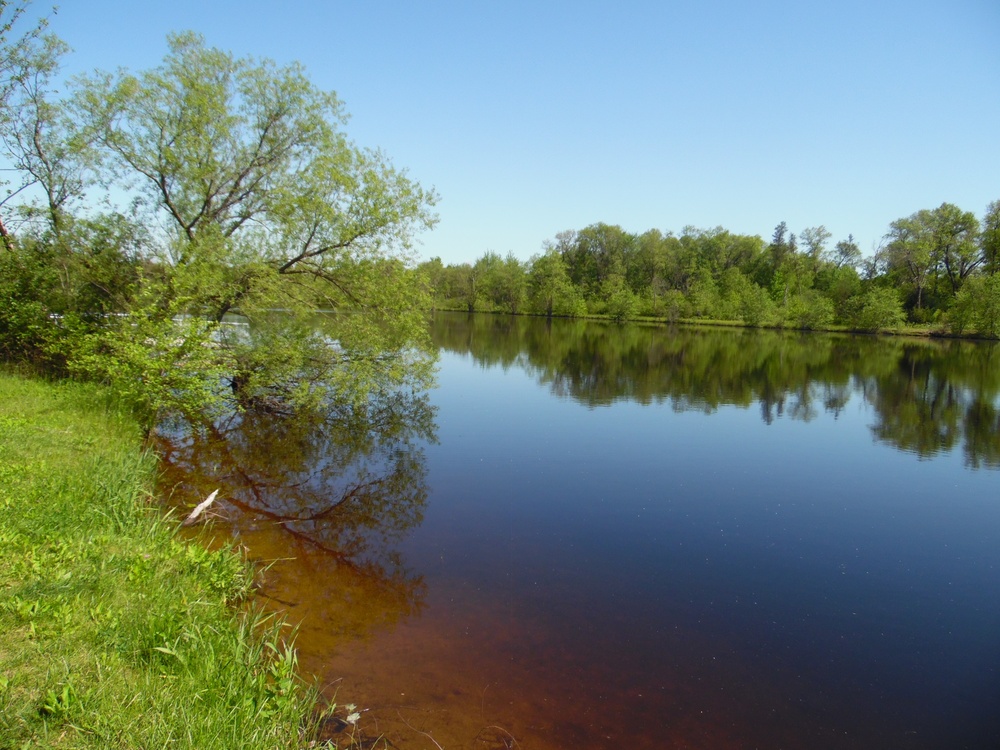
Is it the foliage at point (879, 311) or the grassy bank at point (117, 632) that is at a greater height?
the foliage at point (879, 311)

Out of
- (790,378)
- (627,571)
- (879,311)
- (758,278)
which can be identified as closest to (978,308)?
(879,311)

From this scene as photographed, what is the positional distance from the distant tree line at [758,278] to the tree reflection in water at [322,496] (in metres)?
48.7

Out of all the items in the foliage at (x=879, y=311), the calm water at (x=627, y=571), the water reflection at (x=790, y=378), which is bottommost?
the calm water at (x=627, y=571)

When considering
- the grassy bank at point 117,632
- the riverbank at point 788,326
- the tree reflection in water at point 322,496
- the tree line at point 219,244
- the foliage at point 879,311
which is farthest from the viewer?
the foliage at point 879,311

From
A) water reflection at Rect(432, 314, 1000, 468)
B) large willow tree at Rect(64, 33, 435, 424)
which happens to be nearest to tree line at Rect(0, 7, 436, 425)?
large willow tree at Rect(64, 33, 435, 424)

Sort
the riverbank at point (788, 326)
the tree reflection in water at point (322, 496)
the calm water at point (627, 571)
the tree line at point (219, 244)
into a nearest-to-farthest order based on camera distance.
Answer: the calm water at point (627, 571) → the tree reflection in water at point (322, 496) → the tree line at point (219, 244) → the riverbank at point (788, 326)

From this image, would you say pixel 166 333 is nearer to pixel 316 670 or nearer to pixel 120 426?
pixel 120 426

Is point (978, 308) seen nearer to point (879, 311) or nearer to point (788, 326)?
point (879, 311)

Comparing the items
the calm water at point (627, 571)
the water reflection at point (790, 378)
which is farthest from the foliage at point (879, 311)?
the calm water at point (627, 571)

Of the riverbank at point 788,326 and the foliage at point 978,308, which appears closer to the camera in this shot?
the foliage at point 978,308

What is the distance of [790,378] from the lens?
3069cm

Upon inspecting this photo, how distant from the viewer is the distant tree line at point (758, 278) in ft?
230

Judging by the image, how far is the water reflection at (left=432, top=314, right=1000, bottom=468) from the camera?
2044cm

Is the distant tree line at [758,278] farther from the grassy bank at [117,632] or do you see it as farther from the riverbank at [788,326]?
the grassy bank at [117,632]
